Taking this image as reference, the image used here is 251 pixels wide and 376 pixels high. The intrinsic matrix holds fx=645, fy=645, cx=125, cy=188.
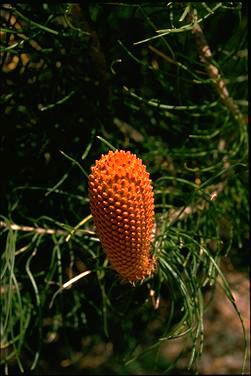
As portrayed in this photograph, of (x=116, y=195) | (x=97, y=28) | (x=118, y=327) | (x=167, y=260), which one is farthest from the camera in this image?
(x=118, y=327)

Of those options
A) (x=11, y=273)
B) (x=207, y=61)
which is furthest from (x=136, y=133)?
(x=11, y=273)

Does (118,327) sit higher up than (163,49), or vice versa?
(163,49)

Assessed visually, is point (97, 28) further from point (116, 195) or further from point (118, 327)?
point (118, 327)

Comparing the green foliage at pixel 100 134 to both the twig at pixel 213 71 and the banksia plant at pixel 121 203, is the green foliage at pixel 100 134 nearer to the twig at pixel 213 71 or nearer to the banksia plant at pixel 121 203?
the twig at pixel 213 71

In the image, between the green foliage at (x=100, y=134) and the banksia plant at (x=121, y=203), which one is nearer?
the banksia plant at (x=121, y=203)

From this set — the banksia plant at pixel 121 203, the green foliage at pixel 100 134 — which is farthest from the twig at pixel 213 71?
the banksia plant at pixel 121 203

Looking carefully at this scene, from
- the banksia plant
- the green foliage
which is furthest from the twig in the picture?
the banksia plant
